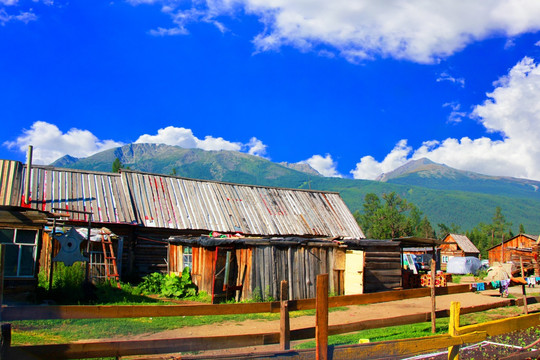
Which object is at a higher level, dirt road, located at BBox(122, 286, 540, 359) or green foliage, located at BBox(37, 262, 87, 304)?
green foliage, located at BBox(37, 262, 87, 304)

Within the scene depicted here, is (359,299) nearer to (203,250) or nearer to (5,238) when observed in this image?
(203,250)

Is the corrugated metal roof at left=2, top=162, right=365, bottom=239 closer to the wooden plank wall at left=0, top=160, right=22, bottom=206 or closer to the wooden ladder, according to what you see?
the wooden plank wall at left=0, top=160, right=22, bottom=206

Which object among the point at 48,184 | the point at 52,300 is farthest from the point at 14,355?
the point at 48,184

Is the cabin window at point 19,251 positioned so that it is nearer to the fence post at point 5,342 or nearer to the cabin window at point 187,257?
the cabin window at point 187,257

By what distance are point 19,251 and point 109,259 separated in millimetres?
5546

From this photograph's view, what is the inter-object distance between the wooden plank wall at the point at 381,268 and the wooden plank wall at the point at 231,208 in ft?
28.9

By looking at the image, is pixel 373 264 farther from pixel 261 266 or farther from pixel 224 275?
pixel 224 275

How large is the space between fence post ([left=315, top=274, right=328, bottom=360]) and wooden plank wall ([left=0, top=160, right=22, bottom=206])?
1963 cm

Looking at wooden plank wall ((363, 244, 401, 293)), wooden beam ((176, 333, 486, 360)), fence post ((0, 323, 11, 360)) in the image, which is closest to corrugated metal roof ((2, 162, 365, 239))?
wooden plank wall ((363, 244, 401, 293))

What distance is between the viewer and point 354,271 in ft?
65.4

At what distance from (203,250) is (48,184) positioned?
11558mm

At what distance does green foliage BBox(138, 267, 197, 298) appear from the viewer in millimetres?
18719

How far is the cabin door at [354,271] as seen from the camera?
771 inches

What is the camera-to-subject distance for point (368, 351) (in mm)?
5371
